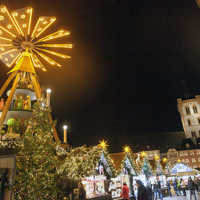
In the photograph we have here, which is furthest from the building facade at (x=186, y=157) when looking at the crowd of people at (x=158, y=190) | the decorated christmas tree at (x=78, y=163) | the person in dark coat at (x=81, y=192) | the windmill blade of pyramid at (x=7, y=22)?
the windmill blade of pyramid at (x=7, y=22)

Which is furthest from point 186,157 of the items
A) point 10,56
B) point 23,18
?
point 23,18

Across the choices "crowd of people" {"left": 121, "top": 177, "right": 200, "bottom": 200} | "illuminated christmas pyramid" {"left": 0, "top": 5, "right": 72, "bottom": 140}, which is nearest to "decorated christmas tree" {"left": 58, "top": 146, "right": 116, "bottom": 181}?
"crowd of people" {"left": 121, "top": 177, "right": 200, "bottom": 200}

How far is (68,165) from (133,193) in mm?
10850

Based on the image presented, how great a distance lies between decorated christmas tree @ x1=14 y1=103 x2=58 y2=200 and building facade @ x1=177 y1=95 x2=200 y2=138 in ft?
188

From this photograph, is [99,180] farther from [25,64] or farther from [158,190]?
[25,64]

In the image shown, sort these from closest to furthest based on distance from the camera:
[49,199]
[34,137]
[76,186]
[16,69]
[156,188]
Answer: [49,199] → [34,137] → [76,186] → [16,69] → [156,188]

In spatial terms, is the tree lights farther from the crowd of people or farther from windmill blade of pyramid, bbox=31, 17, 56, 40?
the crowd of people

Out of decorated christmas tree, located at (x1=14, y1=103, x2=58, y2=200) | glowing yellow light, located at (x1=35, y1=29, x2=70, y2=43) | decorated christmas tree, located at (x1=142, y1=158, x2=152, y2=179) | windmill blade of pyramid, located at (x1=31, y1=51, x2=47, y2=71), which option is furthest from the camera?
Answer: decorated christmas tree, located at (x1=142, y1=158, x2=152, y2=179)

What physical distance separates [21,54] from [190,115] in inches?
2230

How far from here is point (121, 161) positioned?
46.7 ft

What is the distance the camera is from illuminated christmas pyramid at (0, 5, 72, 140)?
848cm

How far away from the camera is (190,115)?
5734 centimetres

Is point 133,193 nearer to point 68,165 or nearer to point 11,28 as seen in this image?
point 68,165

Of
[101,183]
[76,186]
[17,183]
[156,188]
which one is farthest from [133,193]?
[17,183]
